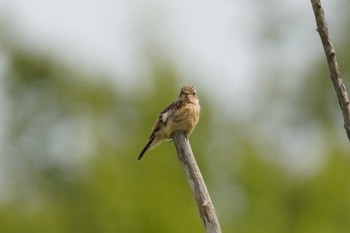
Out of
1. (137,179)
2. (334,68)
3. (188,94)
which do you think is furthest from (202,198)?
(137,179)

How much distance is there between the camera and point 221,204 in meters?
22.3

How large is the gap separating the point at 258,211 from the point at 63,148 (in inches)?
200

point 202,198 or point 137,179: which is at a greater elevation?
point 202,198

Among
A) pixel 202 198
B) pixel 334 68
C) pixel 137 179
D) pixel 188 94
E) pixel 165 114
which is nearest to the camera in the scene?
pixel 334 68

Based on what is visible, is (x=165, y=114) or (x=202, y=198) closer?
(x=202, y=198)

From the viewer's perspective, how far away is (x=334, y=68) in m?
5.18

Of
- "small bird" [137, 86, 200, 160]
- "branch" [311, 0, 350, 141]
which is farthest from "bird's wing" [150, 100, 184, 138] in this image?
"branch" [311, 0, 350, 141]

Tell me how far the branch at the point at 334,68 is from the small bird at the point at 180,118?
3.32 metres

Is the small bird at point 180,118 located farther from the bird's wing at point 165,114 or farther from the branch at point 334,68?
the branch at point 334,68

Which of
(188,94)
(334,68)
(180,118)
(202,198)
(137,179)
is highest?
(334,68)

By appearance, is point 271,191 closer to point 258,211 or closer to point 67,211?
point 258,211

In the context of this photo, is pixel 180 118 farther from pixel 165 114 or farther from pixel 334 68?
pixel 334 68

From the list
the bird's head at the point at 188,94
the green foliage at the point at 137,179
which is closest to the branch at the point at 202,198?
A: the bird's head at the point at 188,94

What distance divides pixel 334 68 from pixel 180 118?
3665 millimetres
